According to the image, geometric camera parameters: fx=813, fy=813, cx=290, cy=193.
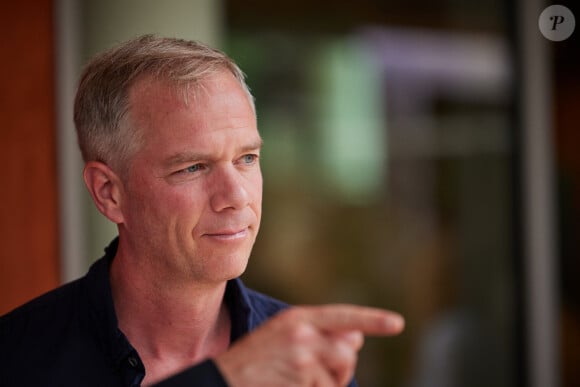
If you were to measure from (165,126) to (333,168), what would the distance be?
265 cm

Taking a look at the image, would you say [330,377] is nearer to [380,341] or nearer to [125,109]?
[125,109]

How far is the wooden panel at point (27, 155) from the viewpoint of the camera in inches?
106

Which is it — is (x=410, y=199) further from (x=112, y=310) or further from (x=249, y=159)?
(x=112, y=310)

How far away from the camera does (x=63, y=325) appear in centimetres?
157

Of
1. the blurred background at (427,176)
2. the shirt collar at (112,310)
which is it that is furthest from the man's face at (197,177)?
the blurred background at (427,176)

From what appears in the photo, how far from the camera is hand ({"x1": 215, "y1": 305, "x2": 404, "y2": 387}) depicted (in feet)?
3.40

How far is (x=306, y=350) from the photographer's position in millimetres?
1037

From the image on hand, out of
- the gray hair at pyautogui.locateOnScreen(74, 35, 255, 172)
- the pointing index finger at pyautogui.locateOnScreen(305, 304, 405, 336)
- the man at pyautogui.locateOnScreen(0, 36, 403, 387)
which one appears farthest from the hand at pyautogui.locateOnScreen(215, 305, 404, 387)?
the gray hair at pyautogui.locateOnScreen(74, 35, 255, 172)

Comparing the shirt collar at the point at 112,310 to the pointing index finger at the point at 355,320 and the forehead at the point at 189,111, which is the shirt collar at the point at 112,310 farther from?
the pointing index finger at the point at 355,320

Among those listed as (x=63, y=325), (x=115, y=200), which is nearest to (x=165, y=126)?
(x=115, y=200)

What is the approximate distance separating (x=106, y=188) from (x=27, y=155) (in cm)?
118

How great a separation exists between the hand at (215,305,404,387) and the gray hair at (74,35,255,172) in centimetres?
66

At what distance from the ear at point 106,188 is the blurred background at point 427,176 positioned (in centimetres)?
220

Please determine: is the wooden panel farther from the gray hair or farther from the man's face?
the man's face
